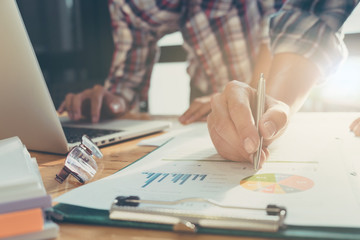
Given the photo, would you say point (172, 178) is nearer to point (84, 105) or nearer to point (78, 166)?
point (78, 166)

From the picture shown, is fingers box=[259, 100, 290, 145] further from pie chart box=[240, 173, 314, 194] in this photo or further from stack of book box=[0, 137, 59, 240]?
stack of book box=[0, 137, 59, 240]

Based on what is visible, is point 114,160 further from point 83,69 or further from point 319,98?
point 83,69

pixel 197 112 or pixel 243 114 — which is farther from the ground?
pixel 243 114

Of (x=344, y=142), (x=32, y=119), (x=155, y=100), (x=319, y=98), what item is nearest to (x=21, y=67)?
(x=32, y=119)

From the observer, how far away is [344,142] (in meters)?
0.61

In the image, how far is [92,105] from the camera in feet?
3.05

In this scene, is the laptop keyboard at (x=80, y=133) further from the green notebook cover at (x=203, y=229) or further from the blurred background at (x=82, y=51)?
the blurred background at (x=82, y=51)

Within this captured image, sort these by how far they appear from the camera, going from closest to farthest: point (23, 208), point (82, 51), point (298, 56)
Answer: point (23, 208), point (298, 56), point (82, 51)

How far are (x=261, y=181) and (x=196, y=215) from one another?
0.12m

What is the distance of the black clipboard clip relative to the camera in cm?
29

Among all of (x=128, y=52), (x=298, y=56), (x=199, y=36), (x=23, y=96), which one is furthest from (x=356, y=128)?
(x=128, y=52)

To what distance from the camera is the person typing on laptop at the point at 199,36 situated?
49.9 inches

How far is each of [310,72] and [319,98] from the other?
3.81ft

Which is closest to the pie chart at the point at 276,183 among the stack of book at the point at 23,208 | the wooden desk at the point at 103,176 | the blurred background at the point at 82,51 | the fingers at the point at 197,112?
the wooden desk at the point at 103,176
